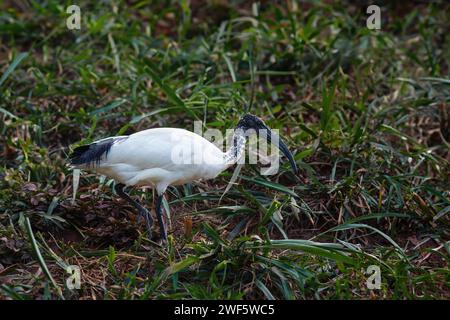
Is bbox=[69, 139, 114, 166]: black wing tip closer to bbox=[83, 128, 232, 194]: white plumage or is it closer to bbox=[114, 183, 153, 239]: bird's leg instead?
bbox=[83, 128, 232, 194]: white plumage

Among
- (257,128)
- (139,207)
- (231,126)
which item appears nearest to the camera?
(139,207)

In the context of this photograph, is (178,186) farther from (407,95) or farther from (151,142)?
(407,95)

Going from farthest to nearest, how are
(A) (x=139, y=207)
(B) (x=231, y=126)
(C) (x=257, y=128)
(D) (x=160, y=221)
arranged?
(B) (x=231, y=126) < (C) (x=257, y=128) < (A) (x=139, y=207) < (D) (x=160, y=221)

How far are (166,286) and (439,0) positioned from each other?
229 inches

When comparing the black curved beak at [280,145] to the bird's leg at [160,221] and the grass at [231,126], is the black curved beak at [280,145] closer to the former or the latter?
the grass at [231,126]

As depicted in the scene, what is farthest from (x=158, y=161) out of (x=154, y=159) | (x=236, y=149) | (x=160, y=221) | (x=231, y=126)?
(x=231, y=126)

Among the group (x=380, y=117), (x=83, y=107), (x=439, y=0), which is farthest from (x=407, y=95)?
(x=83, y=107)

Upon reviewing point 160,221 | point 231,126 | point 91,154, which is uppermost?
point 91,154

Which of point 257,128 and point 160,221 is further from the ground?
point 257,128

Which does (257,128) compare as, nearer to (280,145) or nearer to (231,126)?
(280,145)

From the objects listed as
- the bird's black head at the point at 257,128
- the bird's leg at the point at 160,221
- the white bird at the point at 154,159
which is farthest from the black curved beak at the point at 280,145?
the bird's leg at the point at 160,221

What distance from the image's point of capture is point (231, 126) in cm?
668

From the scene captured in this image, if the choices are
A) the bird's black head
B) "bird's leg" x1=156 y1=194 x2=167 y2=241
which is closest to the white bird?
"bird's leg" x1=156 y1=194 x2=167 y2=241

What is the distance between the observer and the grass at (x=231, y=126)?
207 inches
